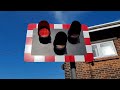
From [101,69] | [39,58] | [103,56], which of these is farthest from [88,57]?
[103,56]

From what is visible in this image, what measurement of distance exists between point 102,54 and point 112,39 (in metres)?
1.00

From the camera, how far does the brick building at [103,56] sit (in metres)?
8.55

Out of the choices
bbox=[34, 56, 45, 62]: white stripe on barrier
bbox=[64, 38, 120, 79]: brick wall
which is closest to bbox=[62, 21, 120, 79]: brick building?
bbox=[64, 38, 120, 79]: brick wall

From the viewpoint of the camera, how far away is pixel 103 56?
908 cm

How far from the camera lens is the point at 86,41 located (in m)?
3.45

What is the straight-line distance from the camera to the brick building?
28.0 feet

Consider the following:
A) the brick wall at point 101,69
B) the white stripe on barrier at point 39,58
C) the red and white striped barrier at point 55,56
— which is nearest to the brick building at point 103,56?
the brick wall at point 101,69

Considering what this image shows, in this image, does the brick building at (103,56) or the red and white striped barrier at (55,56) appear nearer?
the red and white striped barrier at (55,56)

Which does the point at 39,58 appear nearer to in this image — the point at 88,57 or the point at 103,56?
the point at 88,57

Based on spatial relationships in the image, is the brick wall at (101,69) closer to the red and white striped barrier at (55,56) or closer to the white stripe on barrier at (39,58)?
the red and white striped barrier at (55,56)
